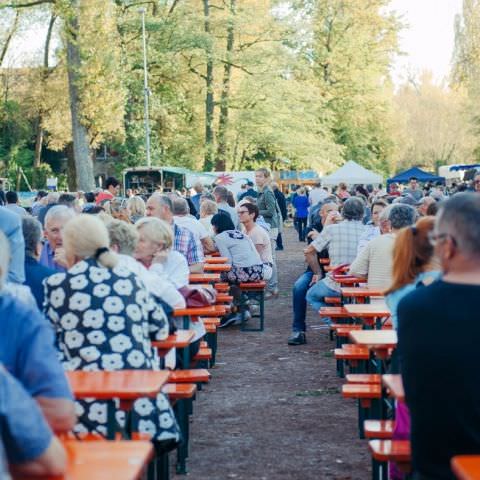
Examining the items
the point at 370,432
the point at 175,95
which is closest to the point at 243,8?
the point at 175,95

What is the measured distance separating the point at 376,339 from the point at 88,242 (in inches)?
66.0

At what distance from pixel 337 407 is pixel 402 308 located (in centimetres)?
452

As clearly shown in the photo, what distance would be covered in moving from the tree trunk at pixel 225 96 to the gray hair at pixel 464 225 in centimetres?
3840

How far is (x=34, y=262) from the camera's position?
21.2ft

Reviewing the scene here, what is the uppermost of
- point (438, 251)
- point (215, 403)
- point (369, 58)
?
point (369, 58)

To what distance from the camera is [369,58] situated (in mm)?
49750

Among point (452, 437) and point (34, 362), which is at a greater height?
point (34, 362)

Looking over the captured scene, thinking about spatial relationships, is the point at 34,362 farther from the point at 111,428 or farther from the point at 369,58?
the point at 369,58

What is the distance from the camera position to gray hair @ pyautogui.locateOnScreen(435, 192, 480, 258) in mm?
3572

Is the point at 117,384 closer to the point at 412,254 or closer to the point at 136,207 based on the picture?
the point at 412,254

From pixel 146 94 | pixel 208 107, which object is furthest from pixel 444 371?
pixel 208 107

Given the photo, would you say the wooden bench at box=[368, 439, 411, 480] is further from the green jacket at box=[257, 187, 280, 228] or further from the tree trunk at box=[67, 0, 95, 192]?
the tree trunk at box=[67, 0, 95, 192]

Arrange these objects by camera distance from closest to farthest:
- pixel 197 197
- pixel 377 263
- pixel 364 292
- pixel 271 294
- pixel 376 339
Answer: pixel 376 339
pixel 364 292
pixel 377 263
pixel 271 294
pixel 197 197

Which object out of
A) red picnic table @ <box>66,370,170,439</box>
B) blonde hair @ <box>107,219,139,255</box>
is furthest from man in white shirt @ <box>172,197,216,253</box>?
red picnic table @ <box>66,370,170,439</box>
